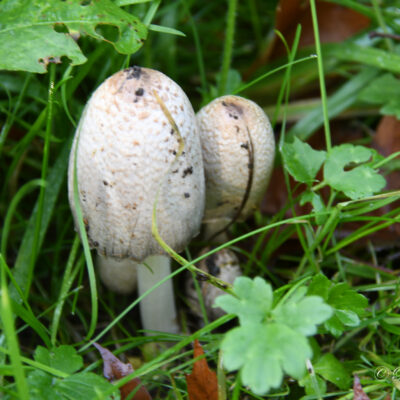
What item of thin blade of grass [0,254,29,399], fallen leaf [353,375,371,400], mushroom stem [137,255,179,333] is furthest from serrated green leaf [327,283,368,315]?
thin blade of grass [0,254,29,399]

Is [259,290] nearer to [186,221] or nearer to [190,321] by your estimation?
[186,221]

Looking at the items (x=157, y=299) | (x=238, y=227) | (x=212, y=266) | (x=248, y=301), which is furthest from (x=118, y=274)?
(x=248, y=301)

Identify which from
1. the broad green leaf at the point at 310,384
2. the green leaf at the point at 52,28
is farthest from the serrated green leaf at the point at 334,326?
the green leaf at the point at 52,28

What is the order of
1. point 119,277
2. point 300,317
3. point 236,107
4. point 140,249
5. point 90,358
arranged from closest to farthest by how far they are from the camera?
point 300,317 < point 140,249 < point 236,107 < point 90,358 < point 119,277

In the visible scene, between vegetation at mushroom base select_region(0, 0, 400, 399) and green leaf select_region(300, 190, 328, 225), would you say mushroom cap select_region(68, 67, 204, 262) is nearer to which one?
vegetation at mushroom base select_region(0, 0, 400, 399)

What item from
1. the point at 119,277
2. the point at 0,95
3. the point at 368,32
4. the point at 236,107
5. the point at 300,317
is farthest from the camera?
the point at 368,32

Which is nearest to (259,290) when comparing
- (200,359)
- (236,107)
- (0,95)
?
(200,359)
